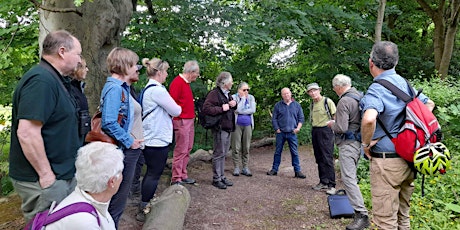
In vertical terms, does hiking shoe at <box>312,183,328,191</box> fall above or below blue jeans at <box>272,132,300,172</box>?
below

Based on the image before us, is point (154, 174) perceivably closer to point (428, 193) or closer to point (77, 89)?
point (77, 89)

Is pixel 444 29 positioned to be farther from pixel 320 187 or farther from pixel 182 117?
pixel 182 117

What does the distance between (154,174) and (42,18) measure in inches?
98.4

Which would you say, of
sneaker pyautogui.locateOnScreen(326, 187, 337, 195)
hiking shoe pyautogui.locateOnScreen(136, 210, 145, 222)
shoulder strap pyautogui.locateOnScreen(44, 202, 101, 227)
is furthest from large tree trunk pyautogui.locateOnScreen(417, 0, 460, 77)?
shoulder strap pyautogui.locateOnScreen(44, 202, 101, 227)

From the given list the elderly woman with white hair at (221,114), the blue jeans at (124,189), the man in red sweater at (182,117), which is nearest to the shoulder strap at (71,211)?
the blue jeans at (124,189)

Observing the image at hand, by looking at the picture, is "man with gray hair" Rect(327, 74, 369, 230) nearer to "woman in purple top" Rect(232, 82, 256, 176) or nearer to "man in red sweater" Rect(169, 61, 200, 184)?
"man in red sweater" Rect(169, 61, 200, 184)

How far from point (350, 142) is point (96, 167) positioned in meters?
3.69

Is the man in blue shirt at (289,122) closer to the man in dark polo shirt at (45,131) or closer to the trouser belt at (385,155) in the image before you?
the trouser belt at (385,155)

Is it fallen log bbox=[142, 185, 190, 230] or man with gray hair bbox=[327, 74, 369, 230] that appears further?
man with gray hair bbox=[327, 74, 369, 230]

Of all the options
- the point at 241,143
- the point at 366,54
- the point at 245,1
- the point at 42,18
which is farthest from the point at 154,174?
the point at 366,54

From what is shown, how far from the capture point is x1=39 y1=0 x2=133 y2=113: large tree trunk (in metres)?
4.46

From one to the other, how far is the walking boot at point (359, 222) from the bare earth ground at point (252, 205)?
27cm

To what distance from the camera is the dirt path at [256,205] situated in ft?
15.8

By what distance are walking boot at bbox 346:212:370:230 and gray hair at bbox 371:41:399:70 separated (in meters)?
2.20
